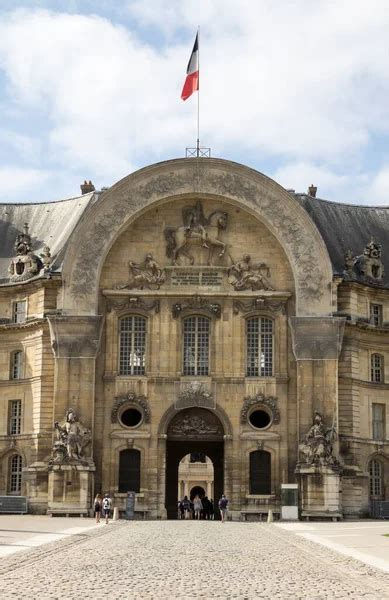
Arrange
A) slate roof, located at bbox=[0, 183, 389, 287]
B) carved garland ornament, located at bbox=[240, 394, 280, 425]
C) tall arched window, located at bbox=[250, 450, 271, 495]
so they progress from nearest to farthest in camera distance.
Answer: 1. tall arched window, located at bbox=[250, 450, 271, 495]
2. carved garland ornament, located at bbox=[240, 394, 280, 425]
3. slate roof, located at bbox=[0, 183, 389, 287]

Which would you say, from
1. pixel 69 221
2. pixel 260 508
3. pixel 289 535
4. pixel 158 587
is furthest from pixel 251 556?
pixel 69 221

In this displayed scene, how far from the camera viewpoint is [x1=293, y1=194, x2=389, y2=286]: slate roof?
56531 millimetres

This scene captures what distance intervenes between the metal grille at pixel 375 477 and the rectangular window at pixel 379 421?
134cm

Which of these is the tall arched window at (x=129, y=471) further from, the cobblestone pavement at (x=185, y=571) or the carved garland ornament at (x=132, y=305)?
the cobblestone pavement at (x=185, y=571)

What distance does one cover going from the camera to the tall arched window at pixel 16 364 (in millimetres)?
53562

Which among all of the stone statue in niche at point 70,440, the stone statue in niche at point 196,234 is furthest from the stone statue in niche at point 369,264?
the stone statue in niche at point 70,440

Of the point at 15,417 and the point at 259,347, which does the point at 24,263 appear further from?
the point at 259,347

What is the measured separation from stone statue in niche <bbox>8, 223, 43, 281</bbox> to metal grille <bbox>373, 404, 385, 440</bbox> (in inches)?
749

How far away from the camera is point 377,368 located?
5409 cm

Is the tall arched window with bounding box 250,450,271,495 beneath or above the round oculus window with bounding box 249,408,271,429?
beneath

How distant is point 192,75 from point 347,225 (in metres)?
12.8

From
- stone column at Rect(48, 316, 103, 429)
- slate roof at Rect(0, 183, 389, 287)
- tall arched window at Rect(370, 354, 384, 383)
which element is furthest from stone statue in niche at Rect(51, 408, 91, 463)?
tall arched window at Rect(370, 354, 384, 383)

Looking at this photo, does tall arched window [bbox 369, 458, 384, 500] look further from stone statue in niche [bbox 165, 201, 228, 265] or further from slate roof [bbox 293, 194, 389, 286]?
stone statue in niche [bbox 165, 201, 228, 265]

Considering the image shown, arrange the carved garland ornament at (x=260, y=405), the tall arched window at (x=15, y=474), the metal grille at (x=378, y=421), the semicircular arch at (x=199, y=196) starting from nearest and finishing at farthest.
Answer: the carved garland ornament at (x=260, y=405) < the semicircular arch at (x=199, y=196) < the tall arched window at (x=15, y=474) < the metal grille at (x=378, y=421)
